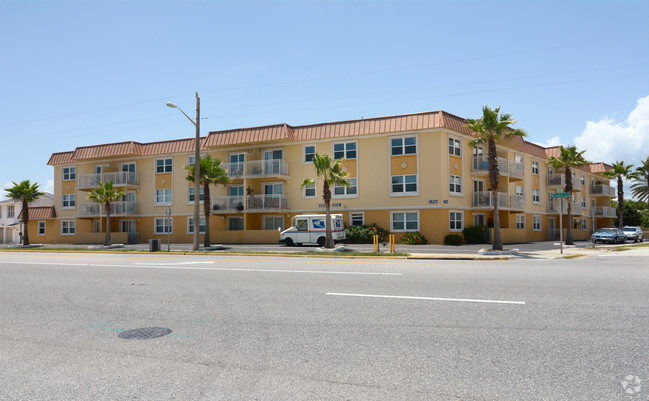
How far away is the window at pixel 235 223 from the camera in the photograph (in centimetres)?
4303

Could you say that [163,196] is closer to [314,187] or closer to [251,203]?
[251,203]

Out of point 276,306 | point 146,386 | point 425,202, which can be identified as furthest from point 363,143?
point 146,386

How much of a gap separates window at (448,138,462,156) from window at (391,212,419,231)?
5381 mm

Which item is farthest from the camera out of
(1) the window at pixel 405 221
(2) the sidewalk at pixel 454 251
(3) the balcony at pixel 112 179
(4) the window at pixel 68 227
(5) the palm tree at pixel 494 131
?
(4) the window at pixel 68 227

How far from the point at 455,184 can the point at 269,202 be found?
587 inches

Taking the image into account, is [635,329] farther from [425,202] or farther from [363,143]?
[363,143]

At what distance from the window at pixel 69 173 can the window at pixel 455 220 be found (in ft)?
127

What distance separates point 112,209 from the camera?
47094 mm

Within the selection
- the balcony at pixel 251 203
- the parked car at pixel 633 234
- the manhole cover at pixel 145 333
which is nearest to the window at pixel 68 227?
the balcony at pixel 251 203

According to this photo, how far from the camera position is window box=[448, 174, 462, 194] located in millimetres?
36125

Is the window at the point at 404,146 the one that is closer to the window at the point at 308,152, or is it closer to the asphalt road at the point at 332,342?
the window at the point at 308,152

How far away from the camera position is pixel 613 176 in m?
56.2

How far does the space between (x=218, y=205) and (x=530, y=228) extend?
1121 inches

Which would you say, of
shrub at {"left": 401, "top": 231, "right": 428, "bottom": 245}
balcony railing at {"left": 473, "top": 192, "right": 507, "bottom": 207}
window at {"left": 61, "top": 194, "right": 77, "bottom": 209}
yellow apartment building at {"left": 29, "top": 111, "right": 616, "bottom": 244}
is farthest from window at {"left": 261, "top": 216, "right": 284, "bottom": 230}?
window at {"left": 61, "top": 194, "right": 77, "bottom": 209}
